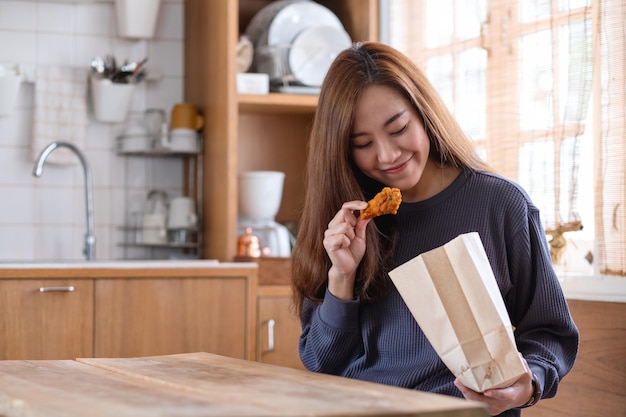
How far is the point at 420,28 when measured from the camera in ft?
10.1

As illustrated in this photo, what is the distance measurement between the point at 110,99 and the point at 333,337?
81.4 inches

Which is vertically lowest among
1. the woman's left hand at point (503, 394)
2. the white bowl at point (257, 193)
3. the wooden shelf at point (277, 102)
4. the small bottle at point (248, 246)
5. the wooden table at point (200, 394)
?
the woman's left hand at point (503, 394)

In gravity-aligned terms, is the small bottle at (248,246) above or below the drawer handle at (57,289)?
above

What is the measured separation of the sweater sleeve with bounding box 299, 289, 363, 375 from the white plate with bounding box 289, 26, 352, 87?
1679 millimetres

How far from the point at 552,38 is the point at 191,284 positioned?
132 centimetres

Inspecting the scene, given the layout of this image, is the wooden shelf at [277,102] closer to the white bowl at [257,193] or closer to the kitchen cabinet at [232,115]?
the kitchen cabinet at [232,115]

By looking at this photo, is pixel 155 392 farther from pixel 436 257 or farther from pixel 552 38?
pixel 552 38

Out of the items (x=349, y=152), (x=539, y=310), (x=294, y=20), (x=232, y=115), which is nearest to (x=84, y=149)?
(x=232, y=115)

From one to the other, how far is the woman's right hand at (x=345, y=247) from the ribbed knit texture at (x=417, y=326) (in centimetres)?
3

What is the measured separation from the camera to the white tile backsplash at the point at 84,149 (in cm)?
347

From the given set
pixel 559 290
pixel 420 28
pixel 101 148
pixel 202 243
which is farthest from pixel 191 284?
pixel 559 290

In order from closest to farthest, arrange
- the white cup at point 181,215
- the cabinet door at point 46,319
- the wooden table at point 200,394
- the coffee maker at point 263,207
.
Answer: the wooden table at point 200,394 → the cabinet door at point 46,319 → the coffee maker at point 263,207 → the white cup at point 181,215

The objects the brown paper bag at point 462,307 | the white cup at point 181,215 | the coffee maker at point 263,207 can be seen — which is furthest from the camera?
the white cup at point 181,215

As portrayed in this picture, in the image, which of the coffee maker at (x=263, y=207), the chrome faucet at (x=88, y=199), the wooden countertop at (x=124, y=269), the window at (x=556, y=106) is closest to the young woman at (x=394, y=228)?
the window at (x=556, y=106)
